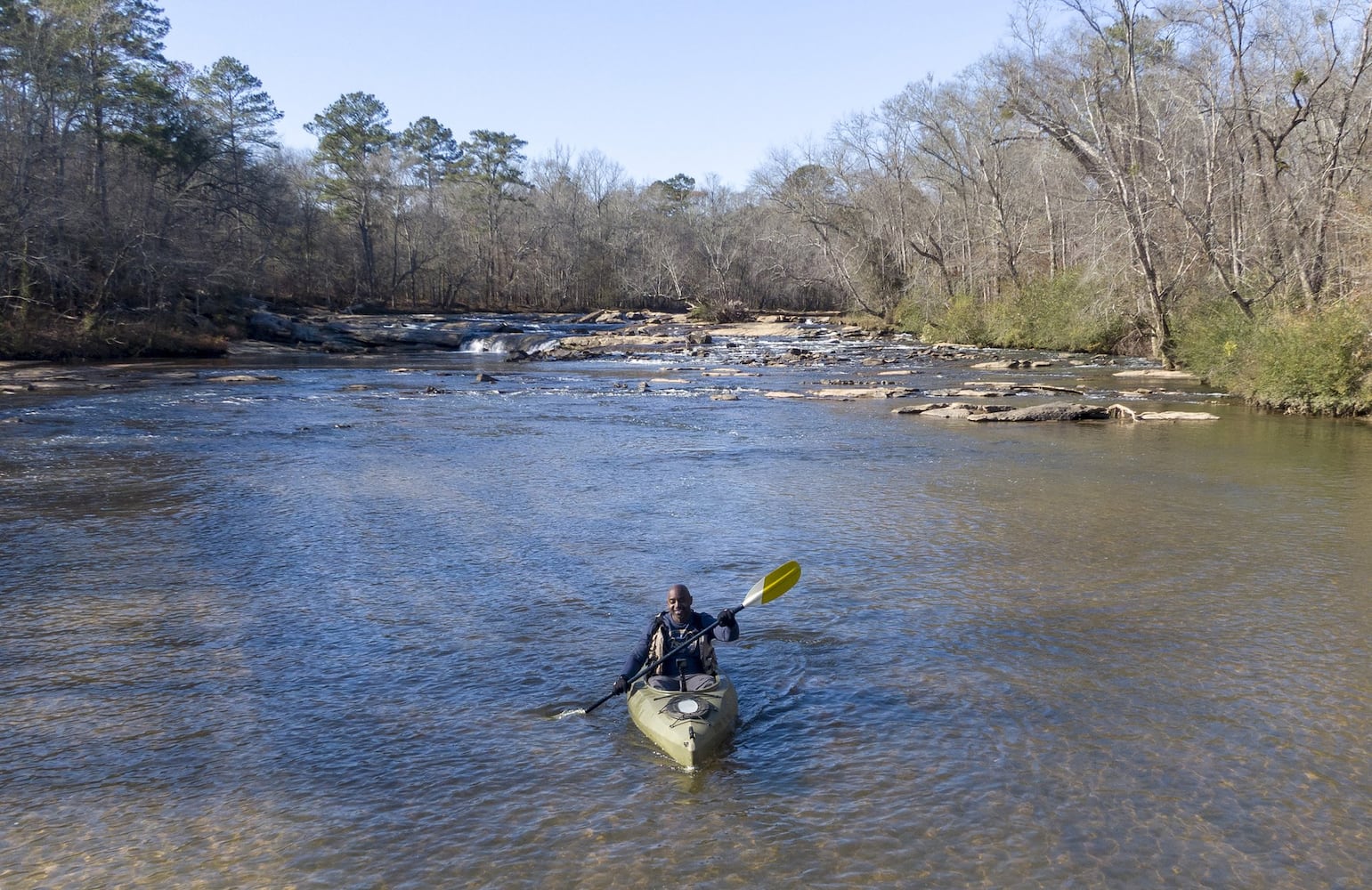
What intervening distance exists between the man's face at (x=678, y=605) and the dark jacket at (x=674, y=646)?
1.5 inches

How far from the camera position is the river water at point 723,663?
16.3 ft

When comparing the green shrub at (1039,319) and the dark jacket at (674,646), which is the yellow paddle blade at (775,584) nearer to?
the dark jacket at (674,646)

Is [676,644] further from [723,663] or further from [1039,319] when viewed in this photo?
[1039,319]

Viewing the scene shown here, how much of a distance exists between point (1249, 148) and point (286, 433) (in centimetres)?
2328

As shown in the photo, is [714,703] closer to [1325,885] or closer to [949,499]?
[1325,885]

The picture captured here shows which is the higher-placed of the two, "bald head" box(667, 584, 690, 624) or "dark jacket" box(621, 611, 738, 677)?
"bald head" box(667, 584, 690, 624)

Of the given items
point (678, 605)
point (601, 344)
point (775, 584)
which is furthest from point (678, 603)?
point (601, 344)

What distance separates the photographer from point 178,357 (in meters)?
34.2

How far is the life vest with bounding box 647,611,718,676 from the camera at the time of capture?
6473 mm

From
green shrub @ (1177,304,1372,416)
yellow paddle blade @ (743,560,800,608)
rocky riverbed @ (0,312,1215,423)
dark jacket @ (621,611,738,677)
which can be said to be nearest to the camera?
dark jacket @ (621,611,738,677)

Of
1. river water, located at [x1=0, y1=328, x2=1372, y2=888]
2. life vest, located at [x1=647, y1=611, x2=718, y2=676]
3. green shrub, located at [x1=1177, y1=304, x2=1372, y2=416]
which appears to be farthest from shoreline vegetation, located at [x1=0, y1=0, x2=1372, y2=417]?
life vest, located at [x1=647, y1=611, x2=718, y2=676]

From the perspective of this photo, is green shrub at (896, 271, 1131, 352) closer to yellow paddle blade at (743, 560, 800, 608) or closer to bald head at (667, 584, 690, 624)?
yellow paddle blade at (743, 560, 800, 608)

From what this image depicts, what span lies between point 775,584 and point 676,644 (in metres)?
0.97

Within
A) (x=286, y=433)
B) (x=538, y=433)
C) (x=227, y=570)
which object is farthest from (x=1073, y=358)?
(x=227, y=570)
